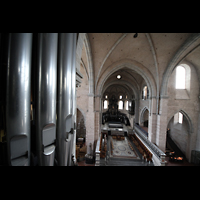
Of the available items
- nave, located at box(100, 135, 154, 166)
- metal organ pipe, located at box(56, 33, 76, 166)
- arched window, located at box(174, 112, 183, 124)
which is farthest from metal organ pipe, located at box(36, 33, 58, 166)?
arched window, located at box(174, 112, 183, 124)

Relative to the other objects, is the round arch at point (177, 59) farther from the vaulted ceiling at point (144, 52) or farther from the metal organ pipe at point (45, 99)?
the metal organ pipe at point (45, 99)

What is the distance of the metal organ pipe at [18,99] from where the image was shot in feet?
3.24

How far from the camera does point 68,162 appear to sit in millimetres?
1580

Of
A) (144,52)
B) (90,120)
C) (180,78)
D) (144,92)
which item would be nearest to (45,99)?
(90,120)

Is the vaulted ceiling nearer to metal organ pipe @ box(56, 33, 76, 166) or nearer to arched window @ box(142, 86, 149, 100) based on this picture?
arched window @ box(142, 86, 149, 100)

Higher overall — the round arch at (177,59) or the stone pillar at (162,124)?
the round arch at (177,59)

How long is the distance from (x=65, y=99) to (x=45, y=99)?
0.30m

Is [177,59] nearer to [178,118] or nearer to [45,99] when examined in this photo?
[178,118]

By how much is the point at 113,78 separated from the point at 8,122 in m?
15.7

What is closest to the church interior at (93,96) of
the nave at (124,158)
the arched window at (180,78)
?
the nave at (124,158)

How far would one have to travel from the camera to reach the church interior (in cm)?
104

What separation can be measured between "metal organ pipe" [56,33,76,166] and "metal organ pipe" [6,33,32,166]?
1.36 feet
